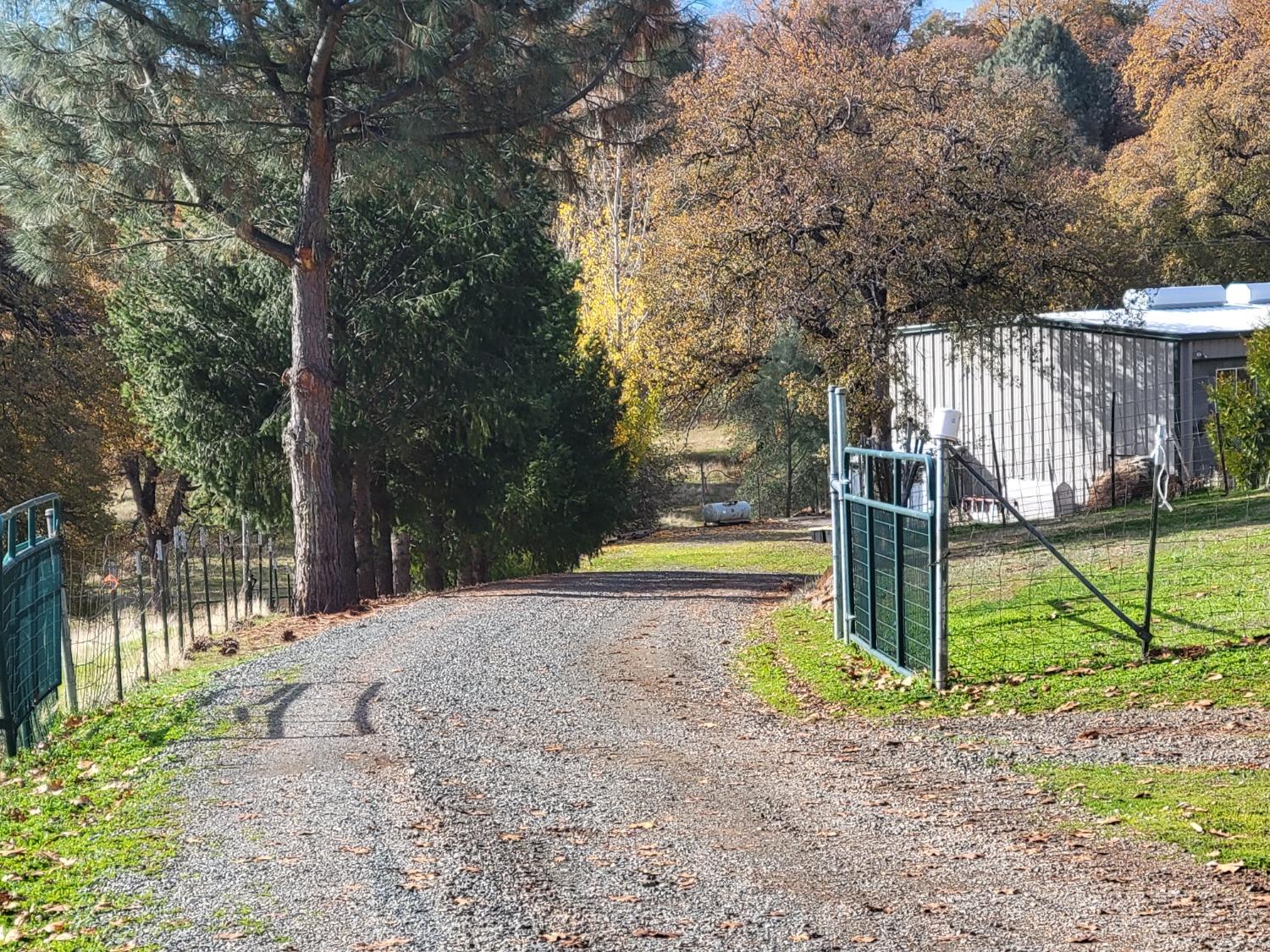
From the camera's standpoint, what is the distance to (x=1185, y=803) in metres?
6.88

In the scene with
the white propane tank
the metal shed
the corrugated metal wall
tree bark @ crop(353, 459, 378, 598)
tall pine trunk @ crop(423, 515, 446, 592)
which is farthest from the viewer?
the white propane tank

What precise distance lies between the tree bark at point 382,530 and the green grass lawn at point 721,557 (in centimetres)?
422

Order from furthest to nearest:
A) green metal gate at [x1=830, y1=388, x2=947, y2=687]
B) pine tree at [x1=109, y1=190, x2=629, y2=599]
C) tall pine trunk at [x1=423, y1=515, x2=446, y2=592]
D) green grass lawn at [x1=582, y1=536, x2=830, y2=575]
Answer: green grass lawn at [x1=582, y1=536, x2=830, y2=575], tall pine trunk at [x1=423, y1=515, x2=446, y2=592], pine tree at [x1=109, y1=190, x2=629, y2=599], green metal gate at [x1=830, y1=388, x2=947, y2=687]

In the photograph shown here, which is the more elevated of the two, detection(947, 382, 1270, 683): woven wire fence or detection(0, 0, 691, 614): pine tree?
detection(0, 0, 691, 614): pine tree

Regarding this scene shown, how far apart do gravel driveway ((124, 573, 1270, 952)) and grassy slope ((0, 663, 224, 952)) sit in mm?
232

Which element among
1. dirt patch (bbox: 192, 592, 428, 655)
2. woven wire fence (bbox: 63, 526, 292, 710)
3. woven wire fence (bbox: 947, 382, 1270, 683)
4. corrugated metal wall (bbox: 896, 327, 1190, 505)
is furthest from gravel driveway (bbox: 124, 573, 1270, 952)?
corrugated metal wall (bbox: 896, 327, 1190, 505)

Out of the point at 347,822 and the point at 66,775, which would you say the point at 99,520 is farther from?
the point at 347,822

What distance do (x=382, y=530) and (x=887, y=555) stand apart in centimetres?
1695

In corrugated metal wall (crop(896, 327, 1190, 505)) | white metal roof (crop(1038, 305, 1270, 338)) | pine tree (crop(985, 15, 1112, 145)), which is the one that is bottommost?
corrugated metal wall (crop(896, 327, 1190, 505))

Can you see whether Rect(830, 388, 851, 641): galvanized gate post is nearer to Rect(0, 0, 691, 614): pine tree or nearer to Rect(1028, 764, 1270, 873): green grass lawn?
Rect(1028, 764, 1270, 873): green grass lawn

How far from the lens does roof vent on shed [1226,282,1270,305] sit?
1050 inches

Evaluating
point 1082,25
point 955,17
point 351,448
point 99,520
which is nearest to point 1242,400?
point 351,448

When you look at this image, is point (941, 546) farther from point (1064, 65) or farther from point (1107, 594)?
point (1064, 65)

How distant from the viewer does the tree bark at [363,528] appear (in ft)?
79.5
